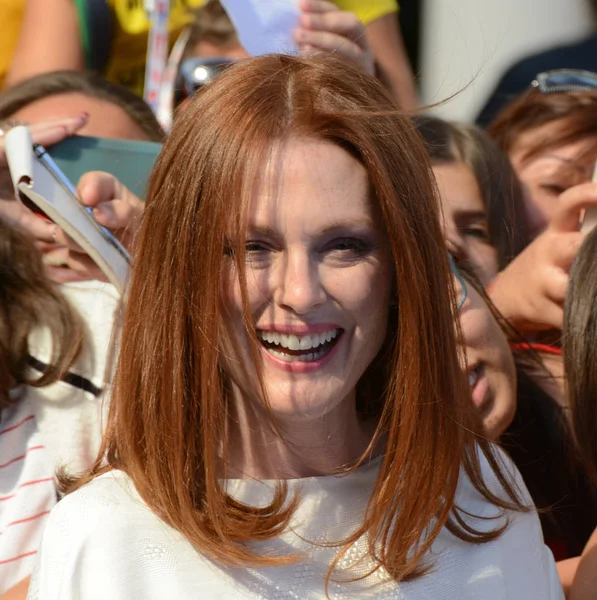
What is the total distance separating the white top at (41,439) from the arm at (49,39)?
2.43 ft

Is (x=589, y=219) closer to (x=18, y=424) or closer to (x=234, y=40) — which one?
(x=234, y=40)

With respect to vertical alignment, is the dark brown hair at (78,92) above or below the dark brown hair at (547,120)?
above

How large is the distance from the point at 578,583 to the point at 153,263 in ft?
2.55

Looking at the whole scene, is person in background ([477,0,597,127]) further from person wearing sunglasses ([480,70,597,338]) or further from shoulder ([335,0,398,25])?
shoulder ([335,0,398,25])

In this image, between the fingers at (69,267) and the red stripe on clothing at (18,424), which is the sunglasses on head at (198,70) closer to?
the fingers at (69,267)

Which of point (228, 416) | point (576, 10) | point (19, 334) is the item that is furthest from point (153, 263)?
point (576, 10)

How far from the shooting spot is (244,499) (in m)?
1.27

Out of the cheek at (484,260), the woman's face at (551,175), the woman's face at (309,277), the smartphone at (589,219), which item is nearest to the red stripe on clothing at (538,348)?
Answer: the cheek at (484,260)

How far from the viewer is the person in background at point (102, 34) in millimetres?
2146

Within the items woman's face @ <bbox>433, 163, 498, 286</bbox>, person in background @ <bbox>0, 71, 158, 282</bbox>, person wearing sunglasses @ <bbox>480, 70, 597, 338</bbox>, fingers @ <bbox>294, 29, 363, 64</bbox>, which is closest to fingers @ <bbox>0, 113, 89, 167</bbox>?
person in background @ <bbox>0, 71, 158, 282</bbox>

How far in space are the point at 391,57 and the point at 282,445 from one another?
112cm

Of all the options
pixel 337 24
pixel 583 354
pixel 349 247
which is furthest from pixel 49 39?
pixel 583 354

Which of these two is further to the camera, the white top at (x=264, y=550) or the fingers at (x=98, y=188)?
the fingers at (x=98, y=188)

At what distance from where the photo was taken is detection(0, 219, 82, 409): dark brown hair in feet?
5.27
